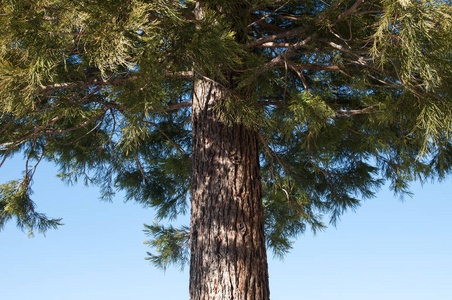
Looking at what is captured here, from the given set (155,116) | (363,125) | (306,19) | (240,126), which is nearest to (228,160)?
(240,126)

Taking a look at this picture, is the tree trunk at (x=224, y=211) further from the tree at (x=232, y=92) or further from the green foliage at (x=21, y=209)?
the green foliage at (x=21, y=209)

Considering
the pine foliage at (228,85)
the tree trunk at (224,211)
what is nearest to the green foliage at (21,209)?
the pine foliage at (228,85)

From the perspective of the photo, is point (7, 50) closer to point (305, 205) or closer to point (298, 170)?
point (298, 170)

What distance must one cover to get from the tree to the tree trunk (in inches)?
0.4

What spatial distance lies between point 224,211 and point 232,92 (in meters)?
0.93

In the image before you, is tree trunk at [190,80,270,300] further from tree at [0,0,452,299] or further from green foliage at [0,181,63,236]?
green foliage at [0,181,63,236]

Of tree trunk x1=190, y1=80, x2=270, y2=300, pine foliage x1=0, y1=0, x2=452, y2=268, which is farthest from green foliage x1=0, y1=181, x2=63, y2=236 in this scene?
tree trunk x1=190, y1=80, x2=270, y2=300

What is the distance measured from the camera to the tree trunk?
10.9 feet

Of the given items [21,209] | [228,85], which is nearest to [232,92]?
[228,85]

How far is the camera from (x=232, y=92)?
3.56 m

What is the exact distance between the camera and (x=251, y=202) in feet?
11.8

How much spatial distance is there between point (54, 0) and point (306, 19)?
78.6 inches

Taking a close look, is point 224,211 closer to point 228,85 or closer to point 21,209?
point 228,85

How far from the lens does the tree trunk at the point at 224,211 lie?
10.9 feet
